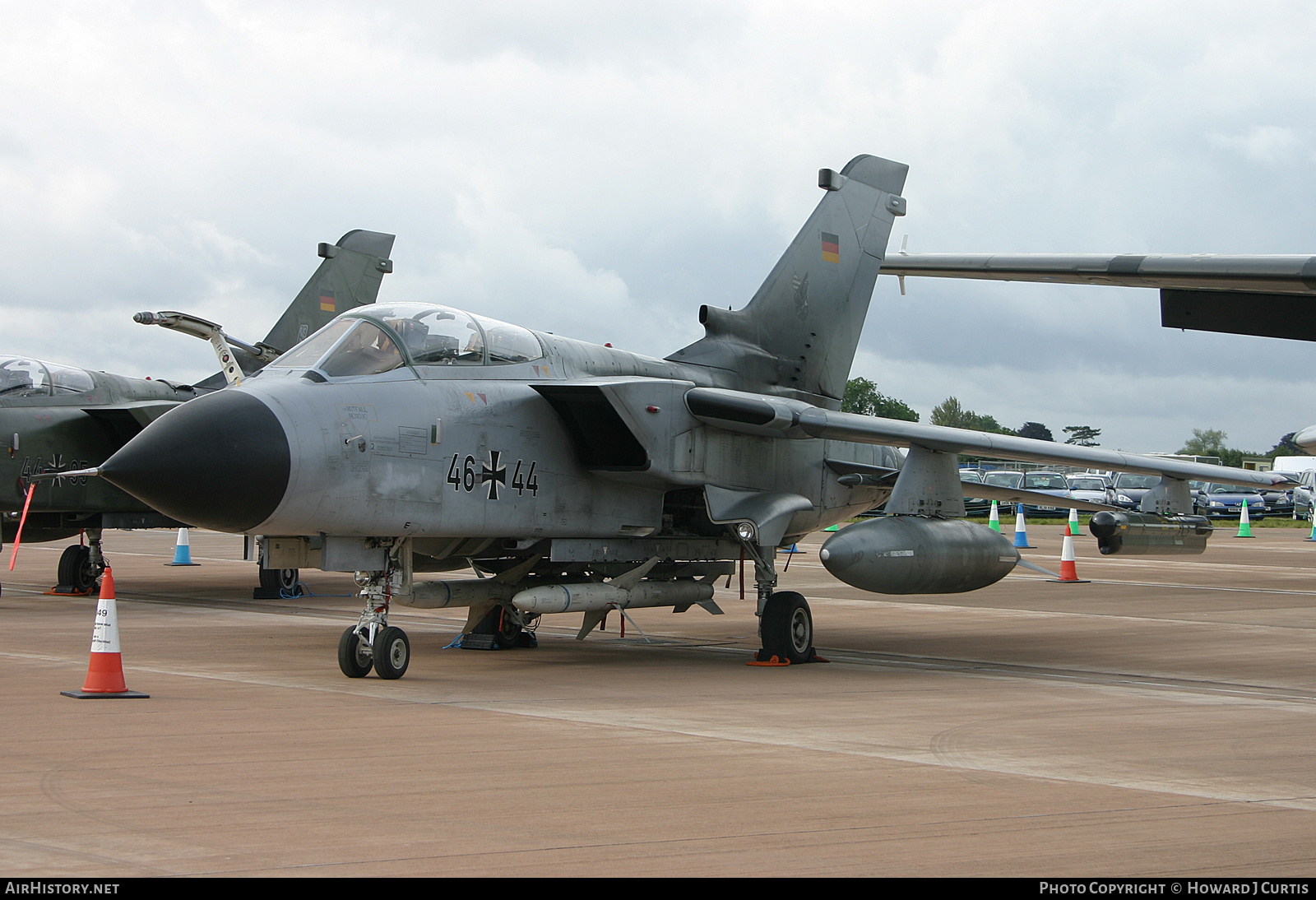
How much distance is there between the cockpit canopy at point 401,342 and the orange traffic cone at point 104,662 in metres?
2.04

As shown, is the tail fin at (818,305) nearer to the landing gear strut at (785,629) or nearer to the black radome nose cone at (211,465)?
the landing gear strut at (785,629)

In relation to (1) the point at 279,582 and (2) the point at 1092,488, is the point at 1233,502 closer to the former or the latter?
(2) the point at 1092,488

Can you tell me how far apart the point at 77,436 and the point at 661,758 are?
11840mm

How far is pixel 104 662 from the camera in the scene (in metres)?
7.68

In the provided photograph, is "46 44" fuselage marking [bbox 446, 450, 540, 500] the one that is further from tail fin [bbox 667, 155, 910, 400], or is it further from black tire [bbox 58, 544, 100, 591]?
black tire [bbox 58, 544, 100, 591]

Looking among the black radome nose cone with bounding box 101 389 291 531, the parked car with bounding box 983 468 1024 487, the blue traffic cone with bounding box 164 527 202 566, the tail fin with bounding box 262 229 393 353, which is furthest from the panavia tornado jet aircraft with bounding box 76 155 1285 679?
the parked car with bounding box 983 468 1024 487

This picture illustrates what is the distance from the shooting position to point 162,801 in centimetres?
483

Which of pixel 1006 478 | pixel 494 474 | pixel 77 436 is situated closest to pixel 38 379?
pixel 77 436

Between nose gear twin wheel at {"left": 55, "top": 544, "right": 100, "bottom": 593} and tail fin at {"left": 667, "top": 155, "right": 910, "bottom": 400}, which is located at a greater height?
tail fin at {"left": 667, "top": 155, "right": 910, "bottom": 400}

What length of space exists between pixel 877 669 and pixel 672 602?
1974mm

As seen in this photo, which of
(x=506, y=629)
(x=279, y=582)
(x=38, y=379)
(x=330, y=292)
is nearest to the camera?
(x=506, y=629)

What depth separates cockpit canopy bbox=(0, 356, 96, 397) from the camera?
48.5ft

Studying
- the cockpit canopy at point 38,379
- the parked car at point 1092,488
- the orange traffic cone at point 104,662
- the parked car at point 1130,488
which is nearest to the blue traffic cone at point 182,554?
the cockpit canopy at point 38,379

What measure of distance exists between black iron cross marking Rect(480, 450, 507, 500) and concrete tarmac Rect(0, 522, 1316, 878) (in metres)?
1.43
